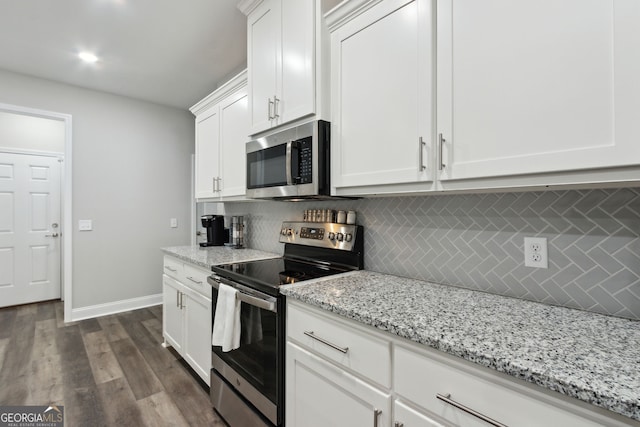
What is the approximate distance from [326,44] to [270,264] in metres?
1.32

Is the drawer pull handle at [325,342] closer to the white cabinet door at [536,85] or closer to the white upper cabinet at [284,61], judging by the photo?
the white cabinet door at [536,85]

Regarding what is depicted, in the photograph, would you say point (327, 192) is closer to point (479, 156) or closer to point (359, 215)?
point (359, 215)

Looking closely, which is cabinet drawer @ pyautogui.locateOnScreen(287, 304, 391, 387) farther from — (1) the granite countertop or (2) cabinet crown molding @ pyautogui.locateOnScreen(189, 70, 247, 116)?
(2) cabinet crown molding @ pyautogui.locateOnScreen(189, 70, 247, 116)

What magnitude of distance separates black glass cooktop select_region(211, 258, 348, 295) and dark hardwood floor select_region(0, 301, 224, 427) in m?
0.92

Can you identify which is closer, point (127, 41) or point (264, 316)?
point (264, 316)

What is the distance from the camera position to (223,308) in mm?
1666

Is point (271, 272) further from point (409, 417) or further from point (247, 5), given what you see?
point (247, 5)

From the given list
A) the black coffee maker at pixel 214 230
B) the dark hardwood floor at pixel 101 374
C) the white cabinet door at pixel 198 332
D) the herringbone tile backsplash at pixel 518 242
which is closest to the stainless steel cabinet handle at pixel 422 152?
the herringbone tile backsplash at pixel 518 242

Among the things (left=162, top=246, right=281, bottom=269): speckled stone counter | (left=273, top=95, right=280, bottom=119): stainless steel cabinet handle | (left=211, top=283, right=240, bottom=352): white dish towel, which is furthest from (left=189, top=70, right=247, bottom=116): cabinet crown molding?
(left=211, top=283, right=240, bottom=352): white dish towel

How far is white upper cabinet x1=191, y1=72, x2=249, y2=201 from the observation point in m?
2.33

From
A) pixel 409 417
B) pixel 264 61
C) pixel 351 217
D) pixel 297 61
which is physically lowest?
pixel 409 417

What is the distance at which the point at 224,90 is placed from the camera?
2480mm

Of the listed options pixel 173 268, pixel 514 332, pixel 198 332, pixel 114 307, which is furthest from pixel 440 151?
pixel 114 307

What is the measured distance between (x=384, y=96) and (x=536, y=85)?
0.56m
